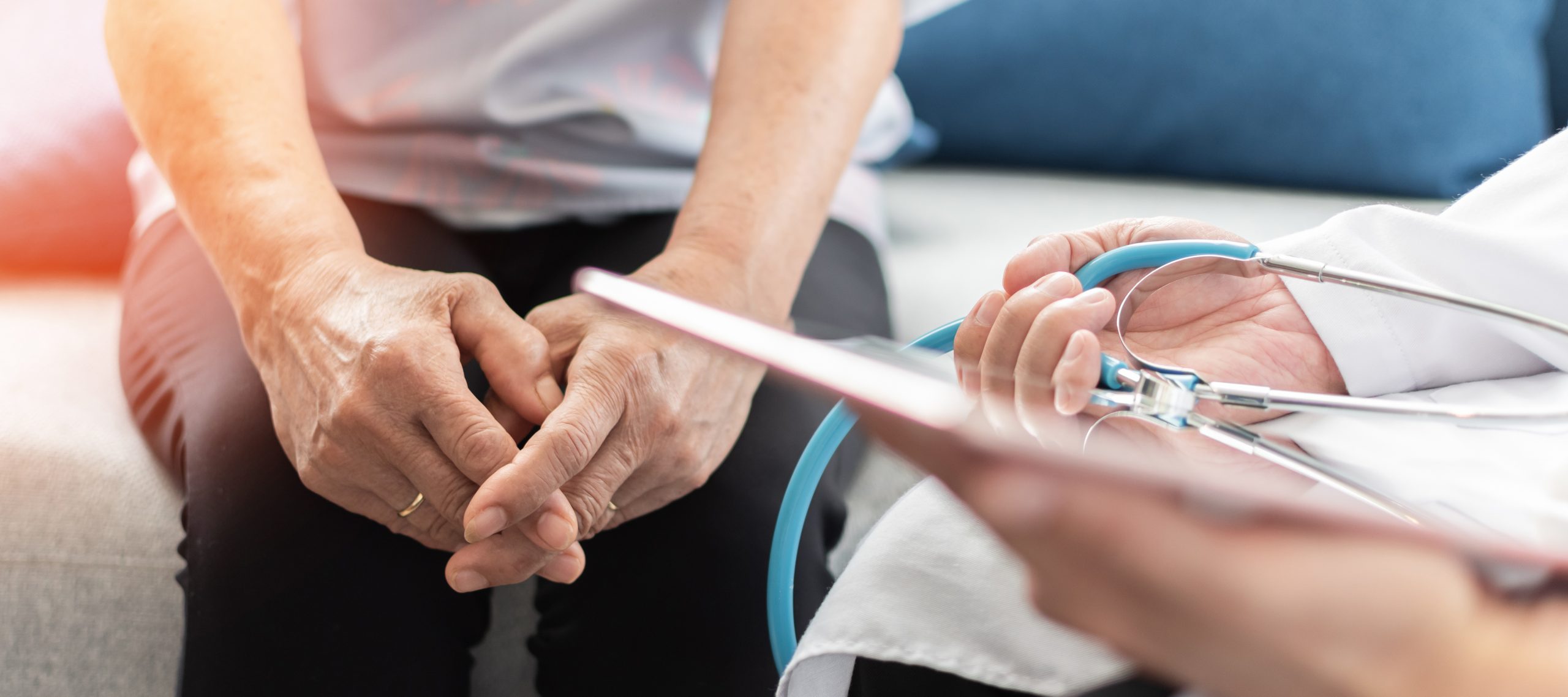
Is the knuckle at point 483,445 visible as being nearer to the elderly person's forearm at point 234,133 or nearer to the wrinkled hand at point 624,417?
the wrinkled hand at point 624,417

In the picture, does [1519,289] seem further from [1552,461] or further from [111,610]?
[111,610]

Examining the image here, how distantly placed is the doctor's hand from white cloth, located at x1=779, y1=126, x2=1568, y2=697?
0.02 metres

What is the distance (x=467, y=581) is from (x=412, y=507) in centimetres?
6

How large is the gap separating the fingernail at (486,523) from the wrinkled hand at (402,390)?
22 millimetres

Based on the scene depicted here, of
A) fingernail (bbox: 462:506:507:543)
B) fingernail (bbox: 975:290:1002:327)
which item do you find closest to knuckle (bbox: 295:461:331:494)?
fingernail (bbox: 462:506:507:543)

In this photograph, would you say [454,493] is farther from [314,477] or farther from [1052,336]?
[1052,336]

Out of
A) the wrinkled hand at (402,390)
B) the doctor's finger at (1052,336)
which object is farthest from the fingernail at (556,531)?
the doctor's finger at (1052,336)

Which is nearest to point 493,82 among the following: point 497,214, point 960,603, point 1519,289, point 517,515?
point 497,214

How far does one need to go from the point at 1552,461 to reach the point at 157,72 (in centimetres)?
75

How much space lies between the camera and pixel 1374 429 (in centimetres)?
38

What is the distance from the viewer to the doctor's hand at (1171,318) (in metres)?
0.39

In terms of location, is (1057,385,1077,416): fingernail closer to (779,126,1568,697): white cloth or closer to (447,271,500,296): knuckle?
(779,126,1568,697): white cloth

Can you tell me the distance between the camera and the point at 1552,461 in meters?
0.37

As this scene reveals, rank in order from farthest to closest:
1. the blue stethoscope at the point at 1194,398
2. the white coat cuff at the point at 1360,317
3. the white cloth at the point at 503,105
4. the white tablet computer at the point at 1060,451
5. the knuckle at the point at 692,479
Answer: the white cloth at the point at 503,105, the knuckle at the point at 692,479, the white coat cuff at the point at 1360,317, the blue stethoscope at the point at 1194,398, the white tablet computer at the point at 1060,451
